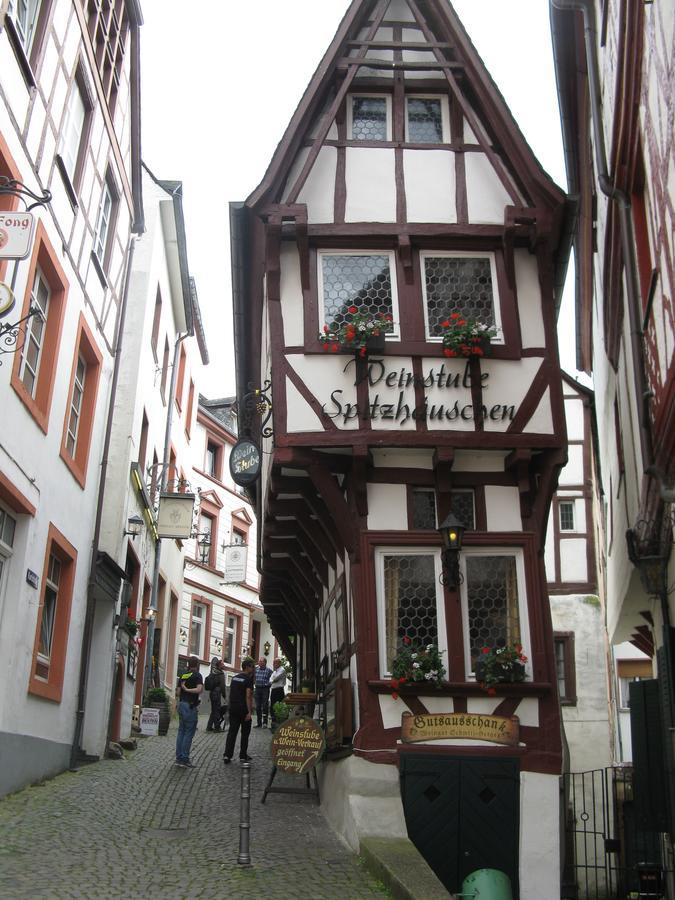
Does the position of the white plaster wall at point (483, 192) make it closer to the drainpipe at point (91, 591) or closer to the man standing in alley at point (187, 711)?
the drainpipe at point (91, 591)

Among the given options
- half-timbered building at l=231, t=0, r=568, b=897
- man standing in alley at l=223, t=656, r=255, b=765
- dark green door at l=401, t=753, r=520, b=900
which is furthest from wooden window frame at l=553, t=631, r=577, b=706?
dark green door at l=401, t=753, r=520, b=900

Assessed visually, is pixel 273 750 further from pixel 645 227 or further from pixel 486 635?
pixel 645 227

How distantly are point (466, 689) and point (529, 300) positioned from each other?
15.5 ft

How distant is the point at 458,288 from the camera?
39.3 feet

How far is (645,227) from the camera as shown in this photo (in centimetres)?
995

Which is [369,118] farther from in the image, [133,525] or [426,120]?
[133,525]

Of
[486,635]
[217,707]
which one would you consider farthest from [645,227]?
[217,707]

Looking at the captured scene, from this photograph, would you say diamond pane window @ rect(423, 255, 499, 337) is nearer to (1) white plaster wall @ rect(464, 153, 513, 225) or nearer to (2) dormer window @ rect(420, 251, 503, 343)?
(2) dormer window @ rect(420, 251, 503, 343)

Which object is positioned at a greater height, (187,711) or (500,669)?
(500,669)

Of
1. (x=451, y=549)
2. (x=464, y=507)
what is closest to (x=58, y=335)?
(x=464, y=507)

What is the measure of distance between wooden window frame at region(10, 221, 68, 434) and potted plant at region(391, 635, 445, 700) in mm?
5108

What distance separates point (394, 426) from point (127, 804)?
5186mm

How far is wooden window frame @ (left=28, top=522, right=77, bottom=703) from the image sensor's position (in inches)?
473

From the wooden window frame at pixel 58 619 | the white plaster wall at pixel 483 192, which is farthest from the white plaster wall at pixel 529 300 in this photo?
the wooden window frame at pixel 58 619
